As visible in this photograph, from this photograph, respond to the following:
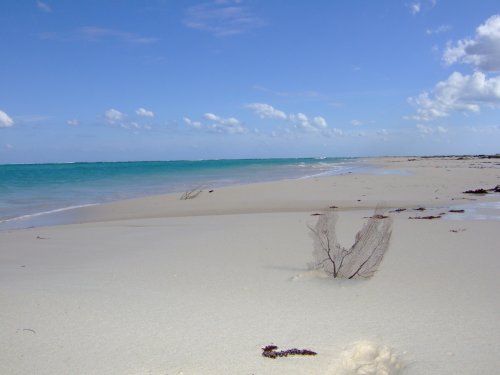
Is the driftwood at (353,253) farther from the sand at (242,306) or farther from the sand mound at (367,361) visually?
the sand mound at (367,361)

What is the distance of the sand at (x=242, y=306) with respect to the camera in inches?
134

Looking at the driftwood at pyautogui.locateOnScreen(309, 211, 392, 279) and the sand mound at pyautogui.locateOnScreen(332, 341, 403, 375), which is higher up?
the driftwood at pyautogui.locateOnScreen(309, 211, 392, 279)

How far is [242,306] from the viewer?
460cm

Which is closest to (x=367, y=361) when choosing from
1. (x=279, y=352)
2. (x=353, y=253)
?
(x=279, y=352)

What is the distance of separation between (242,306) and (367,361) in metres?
1.54

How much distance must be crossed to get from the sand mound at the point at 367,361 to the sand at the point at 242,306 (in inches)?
0.4

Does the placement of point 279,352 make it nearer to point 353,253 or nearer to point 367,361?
point 367,361

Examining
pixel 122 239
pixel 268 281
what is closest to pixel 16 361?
pixel 268 281

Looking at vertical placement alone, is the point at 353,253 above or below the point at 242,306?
above

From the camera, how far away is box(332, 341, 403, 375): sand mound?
329 centimetres

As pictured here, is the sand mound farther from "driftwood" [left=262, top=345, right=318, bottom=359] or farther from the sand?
"driftwood" [left=262, top=345, right=318, bottom=359]

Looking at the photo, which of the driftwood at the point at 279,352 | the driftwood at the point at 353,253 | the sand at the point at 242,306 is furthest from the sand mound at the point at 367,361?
the driftwood at the point at 353,253

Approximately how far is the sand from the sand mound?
11 millimetres

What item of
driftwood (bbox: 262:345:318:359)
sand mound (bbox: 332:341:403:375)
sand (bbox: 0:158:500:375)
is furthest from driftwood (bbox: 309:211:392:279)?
driftwood (bbox: 262:345:318:359)
